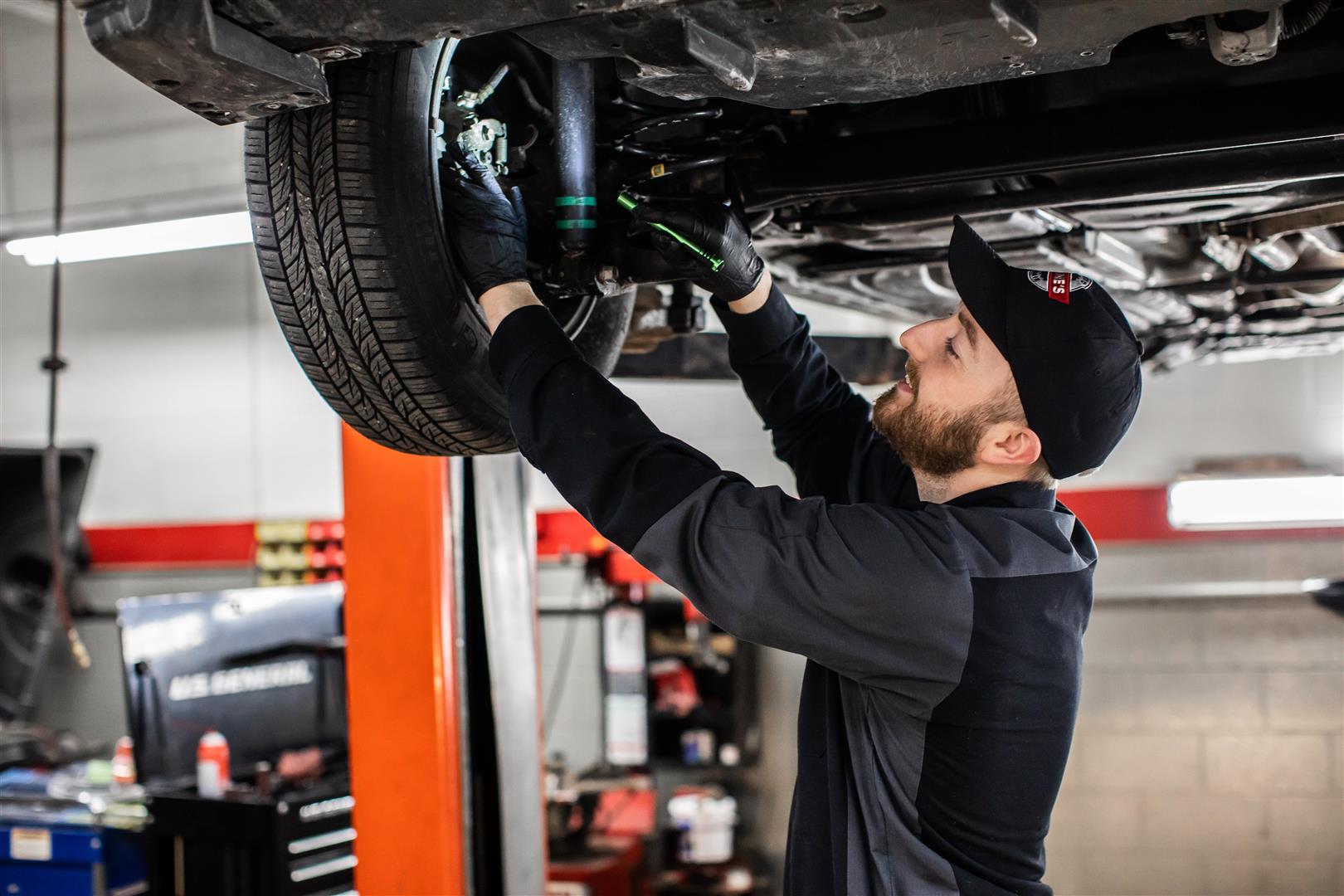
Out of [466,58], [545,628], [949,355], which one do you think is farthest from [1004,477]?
[545,628]

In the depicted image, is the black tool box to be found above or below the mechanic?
below

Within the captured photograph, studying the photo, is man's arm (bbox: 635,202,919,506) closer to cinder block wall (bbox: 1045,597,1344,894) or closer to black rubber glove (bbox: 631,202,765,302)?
black rubber glove (bbox: 631,202,765,302)

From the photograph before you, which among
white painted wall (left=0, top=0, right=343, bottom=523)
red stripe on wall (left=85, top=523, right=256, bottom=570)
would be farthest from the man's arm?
red stripe on wall (left=85, top=523, right=256, bottom=570)

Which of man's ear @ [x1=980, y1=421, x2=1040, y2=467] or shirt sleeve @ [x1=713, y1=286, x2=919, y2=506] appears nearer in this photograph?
man's ear @ [x1=980, y1=421, x2=1040, y2=467]

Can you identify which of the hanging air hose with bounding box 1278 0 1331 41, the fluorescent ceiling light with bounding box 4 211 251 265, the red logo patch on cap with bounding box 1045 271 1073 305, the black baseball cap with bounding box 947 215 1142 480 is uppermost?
the fluorescent ceiling light with bounding box 4 211 251 265

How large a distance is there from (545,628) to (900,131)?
511 centimetres

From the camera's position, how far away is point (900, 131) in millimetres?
1574

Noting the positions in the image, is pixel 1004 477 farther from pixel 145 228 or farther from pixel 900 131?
pixel 145 228

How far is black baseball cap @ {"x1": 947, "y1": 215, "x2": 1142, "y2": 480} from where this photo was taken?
4.61ft

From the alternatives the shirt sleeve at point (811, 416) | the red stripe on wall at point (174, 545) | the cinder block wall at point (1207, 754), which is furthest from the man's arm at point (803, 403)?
the red stripe on wall at point (174, 545)

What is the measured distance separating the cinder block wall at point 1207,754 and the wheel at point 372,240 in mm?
4668

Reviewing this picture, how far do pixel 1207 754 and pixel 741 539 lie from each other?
4836 millimetres

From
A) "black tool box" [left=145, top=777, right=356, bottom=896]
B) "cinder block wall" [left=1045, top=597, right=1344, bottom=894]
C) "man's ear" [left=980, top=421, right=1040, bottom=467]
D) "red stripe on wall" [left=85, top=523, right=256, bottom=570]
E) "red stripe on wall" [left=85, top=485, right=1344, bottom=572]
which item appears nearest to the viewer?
"man's ear" [left=980, top=421, right=1040, bottom=467]

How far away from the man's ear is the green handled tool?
391mm
